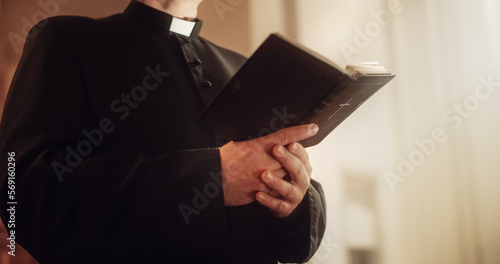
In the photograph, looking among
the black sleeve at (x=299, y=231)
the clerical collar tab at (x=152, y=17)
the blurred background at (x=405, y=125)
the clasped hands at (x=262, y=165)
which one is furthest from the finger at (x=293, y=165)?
the blurred background at (x=405, y=125)

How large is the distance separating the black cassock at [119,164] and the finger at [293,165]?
136 millimetres

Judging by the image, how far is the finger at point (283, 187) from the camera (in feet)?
3.34

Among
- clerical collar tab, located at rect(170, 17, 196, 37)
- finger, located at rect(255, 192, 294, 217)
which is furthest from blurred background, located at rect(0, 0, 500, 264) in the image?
finger, located at rect(255, 192, 294, 217)

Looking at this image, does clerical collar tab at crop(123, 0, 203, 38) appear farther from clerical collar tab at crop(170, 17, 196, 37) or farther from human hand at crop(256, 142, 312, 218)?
human hand at crop(256, 142, 312, 218)

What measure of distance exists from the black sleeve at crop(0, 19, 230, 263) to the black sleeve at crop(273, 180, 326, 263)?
0.23 meters

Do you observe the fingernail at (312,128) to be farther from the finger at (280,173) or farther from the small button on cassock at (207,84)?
the small button on cassock at (207,84)

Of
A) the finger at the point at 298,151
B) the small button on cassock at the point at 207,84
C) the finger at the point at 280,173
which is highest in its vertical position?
the small button on cassock at the point at 207,84

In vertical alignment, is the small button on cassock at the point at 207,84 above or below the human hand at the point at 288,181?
above

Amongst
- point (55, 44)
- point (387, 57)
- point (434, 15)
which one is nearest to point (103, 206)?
point (55, 44)

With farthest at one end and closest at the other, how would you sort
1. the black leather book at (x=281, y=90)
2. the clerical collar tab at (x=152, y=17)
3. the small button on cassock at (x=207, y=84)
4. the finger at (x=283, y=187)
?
the clerical collar tab at (x=152, y=17)
the small button on cassock at (x=207, y=84)
the finger at (x=283, y=187)
the black leather book at (x=281, y=90)

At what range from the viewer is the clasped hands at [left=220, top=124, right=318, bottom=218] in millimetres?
1012

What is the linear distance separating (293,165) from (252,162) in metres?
0.11

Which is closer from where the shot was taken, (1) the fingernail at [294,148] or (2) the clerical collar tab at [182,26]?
(1) the fingernail at [294,148]

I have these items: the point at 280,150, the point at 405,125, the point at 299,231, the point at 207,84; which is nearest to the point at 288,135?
the point at 280,150
